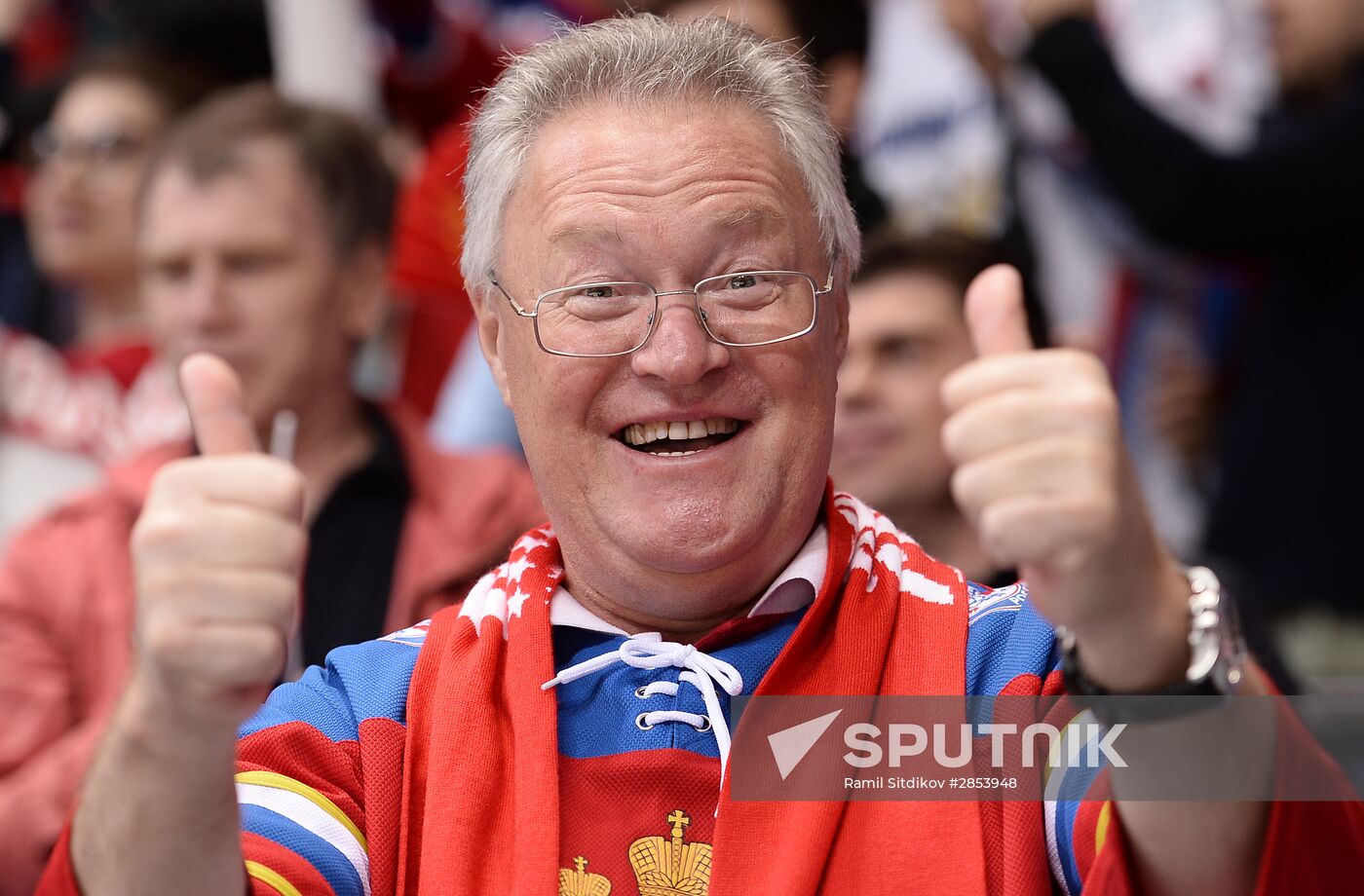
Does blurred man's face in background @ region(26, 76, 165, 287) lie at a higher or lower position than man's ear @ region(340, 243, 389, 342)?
higher

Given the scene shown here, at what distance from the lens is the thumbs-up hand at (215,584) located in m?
1.55

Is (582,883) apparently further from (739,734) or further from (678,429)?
(678,429)

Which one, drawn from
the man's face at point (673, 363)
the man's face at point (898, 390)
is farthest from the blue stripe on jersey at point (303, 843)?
the man's face at point (898, 390)

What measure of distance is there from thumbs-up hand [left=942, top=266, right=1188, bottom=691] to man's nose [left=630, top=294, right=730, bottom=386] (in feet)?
1.67

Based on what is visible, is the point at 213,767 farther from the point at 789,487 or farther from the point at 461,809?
the point at 789,487

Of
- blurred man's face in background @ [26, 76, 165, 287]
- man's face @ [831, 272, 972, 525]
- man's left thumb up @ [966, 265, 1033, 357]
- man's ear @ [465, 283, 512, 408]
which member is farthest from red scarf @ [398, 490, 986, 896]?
blurred man's face in background @ [26, 76, 165, 287]

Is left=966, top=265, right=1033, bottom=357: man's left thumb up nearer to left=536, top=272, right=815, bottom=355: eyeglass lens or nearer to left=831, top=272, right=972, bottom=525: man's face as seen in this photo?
left=536, top=272, right=815, bottom=355: eyeglass lens

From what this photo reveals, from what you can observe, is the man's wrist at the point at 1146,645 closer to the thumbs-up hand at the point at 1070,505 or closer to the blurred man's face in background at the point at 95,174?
the thumbs-up hand at the point at 1070,505

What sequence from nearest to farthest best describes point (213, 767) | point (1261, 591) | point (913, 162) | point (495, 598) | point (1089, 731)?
1. point (213, 767)
2. point (1089, 731)
3. point (495, 598)
4. point (1261, 591)
5. point (913, 162)

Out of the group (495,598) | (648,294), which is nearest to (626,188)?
(648,294)

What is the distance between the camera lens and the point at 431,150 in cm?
509

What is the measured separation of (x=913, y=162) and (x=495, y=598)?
302 cm

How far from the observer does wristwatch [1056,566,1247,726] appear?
5.19ft

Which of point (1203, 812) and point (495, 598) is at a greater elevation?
point (495, 598)
